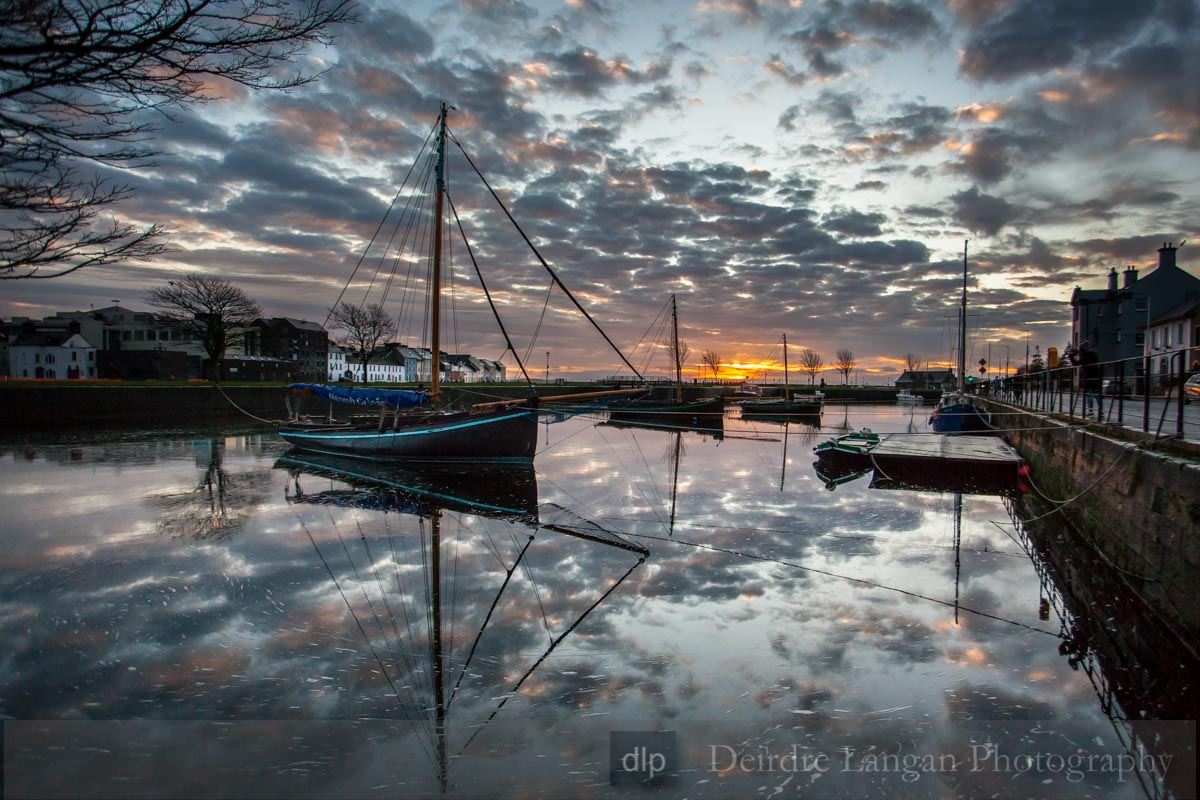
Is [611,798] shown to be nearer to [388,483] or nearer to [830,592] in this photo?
[830,592]

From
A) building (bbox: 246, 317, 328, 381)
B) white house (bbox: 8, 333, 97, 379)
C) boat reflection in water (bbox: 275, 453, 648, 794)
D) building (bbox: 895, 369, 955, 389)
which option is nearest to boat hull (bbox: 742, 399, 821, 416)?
boat reflection in water (bbox: 275, 453, 648, 794)

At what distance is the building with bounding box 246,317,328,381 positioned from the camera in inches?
3718

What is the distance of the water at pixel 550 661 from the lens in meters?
4.32

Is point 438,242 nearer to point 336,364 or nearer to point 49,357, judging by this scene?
point 49,357

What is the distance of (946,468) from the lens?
19.5 metres

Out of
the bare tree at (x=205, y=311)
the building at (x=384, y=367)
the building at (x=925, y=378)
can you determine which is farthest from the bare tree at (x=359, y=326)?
the building at (x=925, y=378)

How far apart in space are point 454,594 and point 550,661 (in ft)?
7.77

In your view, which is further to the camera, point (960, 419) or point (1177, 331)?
point (1177, 331)

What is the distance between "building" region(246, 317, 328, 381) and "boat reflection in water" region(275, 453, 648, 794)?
84.6 meters

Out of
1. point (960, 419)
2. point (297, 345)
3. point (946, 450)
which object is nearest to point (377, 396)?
point (946, 450)

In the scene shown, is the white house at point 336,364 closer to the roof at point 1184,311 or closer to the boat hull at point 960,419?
the boat hull at point 960,419

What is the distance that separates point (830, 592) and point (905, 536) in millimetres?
4179

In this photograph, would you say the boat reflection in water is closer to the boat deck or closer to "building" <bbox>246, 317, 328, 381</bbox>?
the boat deck

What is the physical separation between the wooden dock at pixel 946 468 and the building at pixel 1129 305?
32.4 metres
